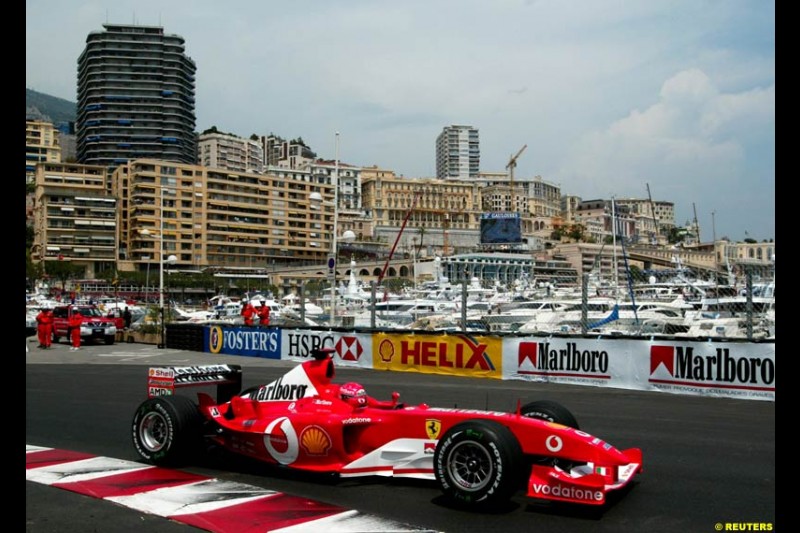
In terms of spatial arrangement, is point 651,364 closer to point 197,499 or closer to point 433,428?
point 433,428

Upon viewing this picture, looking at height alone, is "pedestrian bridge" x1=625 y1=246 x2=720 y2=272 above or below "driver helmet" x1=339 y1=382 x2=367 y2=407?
above

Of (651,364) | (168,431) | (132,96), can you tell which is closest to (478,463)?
(168,431)

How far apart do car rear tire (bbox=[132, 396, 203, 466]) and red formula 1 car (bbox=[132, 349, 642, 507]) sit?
0.4 inches

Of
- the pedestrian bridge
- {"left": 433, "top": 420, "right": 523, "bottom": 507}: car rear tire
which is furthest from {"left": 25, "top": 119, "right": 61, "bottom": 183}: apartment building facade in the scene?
{"left": 433, "top": 420, "right": 523, "bottom": 507}: car rear tire

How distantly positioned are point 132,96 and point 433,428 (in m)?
187

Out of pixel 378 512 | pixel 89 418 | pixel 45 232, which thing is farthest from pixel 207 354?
pixel 45 232

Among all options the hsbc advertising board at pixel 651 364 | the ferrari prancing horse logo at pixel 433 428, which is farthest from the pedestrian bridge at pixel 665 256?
the ferrari prancing horse logo at pixel 433 428

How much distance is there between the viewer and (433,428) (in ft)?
22.6

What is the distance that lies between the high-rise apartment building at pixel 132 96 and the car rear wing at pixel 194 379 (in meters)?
174

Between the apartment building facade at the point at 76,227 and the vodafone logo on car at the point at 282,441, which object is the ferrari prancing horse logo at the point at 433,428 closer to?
the vodafone logo on car at the point at 282,441

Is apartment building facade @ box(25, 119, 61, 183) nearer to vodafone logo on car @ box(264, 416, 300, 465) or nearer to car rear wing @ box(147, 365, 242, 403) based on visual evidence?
car rear wing @ box(147, 365, 242, 403)

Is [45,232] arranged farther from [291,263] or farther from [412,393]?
[412,393]

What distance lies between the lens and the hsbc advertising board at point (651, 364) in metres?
13.4

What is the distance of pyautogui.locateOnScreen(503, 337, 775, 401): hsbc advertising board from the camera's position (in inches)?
528
